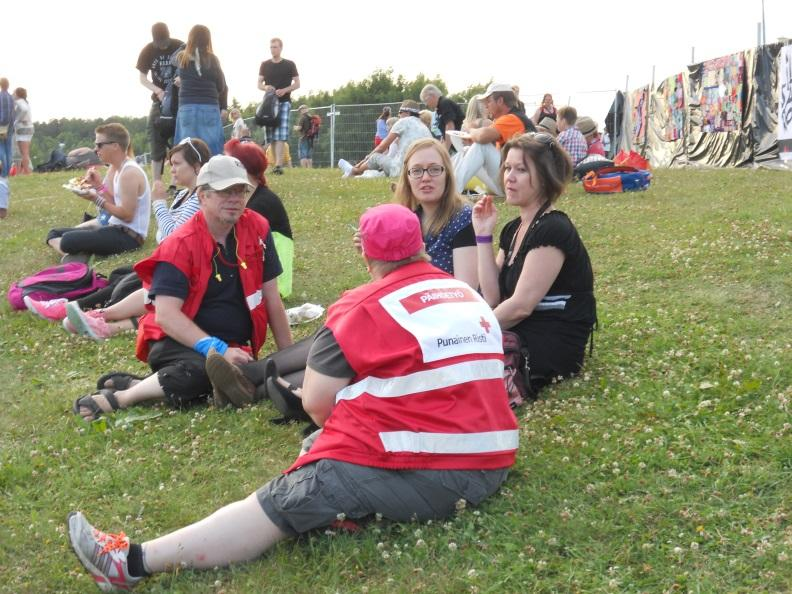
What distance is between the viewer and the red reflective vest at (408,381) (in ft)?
11.3

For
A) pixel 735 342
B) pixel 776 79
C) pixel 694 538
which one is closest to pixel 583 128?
pixel 776 79

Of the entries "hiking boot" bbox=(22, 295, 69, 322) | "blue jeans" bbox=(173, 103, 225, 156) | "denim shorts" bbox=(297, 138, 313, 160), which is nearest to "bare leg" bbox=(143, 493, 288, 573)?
"hiking boot" bbox=(22, 295, 69, 322)

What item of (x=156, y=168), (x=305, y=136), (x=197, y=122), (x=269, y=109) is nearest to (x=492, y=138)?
(x=197, y=122)

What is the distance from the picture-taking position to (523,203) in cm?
518

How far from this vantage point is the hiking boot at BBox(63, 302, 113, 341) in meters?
7.09

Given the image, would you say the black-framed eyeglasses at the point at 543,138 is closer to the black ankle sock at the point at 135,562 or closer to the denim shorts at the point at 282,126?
the black ankle sock at the point at 135,562

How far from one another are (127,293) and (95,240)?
2.28m

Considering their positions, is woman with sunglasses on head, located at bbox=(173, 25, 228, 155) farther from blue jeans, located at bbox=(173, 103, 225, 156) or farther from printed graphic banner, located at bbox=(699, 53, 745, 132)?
printed graphic banner, located at bbox=(699, 53, 745, 132)

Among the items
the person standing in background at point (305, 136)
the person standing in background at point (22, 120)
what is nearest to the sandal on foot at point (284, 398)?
the person standing in background at point (22, 120)

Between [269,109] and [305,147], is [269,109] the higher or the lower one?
the higher one

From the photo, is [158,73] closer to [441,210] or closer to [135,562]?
Result: [441,210]

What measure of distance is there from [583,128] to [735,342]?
32.9ft

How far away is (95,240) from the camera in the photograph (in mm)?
9539

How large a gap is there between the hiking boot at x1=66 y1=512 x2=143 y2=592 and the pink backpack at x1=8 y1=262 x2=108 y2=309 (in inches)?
197
